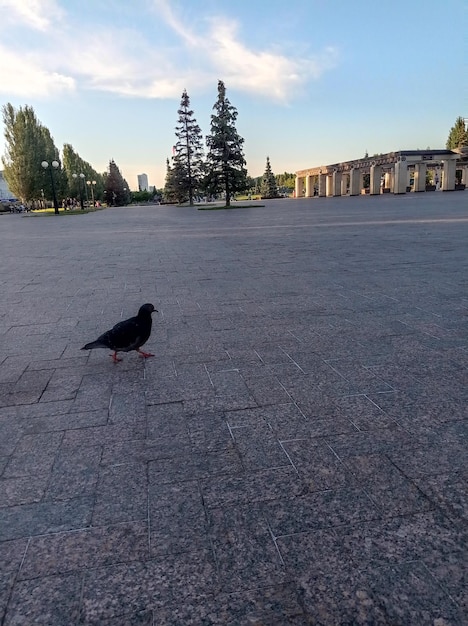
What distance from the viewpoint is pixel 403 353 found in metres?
4.05

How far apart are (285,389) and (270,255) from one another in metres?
7.72

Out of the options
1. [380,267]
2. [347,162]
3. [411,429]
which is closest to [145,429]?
[411,429]

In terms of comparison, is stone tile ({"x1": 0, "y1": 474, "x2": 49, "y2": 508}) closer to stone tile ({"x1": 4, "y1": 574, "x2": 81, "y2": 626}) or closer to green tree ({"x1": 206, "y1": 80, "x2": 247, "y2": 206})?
stone tile ({"x1": 4, "y1": 574, "x2": 81, "y2": 626})

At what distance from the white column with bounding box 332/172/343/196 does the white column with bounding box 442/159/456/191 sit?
1447 centimetres

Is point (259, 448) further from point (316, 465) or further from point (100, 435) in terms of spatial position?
point (100, 435)

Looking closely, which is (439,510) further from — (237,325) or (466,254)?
(466,254)

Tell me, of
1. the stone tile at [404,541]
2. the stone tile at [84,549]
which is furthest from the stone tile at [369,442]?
the stone tile at [84,549]

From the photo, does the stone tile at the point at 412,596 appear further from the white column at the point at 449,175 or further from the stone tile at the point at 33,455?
the white column at the point at 449,175

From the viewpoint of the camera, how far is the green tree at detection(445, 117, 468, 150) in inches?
2972

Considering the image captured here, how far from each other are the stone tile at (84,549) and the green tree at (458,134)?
8772 cm

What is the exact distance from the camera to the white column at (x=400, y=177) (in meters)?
50.6

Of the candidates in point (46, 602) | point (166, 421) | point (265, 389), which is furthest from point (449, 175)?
point (46, 602)

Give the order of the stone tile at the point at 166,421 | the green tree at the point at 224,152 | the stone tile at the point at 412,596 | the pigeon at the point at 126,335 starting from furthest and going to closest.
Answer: the green tree at the point at 224,152 → the pigeon at the point at 126,335 → the stone tile at the point at 166,421 → the stone tile at the point at 412,596

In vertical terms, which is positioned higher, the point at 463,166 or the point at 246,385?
the point at 463,166
